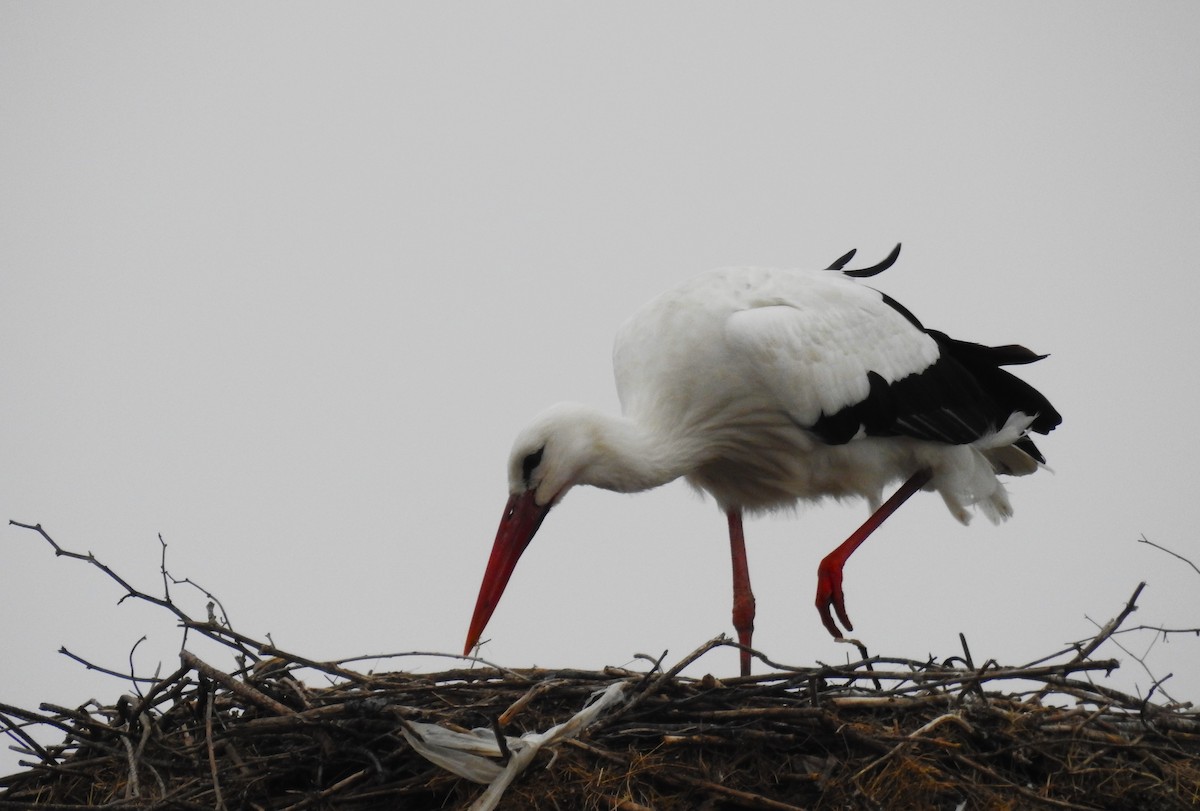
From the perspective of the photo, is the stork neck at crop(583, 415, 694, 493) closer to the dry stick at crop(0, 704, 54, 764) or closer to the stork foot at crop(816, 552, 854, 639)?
the stork foot at crop(816, 552, 854, 639)

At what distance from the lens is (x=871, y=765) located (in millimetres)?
3518

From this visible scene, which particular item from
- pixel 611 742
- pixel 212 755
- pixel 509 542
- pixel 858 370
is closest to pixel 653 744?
pixel 611 742

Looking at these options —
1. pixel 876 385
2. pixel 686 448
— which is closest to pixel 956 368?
pixel 876 385

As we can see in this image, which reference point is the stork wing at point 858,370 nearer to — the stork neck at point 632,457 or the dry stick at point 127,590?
the stork neck at point 632,457

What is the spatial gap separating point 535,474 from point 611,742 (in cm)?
148

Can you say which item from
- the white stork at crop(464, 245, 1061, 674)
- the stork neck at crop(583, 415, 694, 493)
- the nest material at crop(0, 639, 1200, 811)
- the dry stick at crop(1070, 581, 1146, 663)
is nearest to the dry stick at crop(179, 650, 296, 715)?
the nest material at crop(0, 639, 1200, 811)

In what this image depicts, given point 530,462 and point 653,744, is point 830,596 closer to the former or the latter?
point 530,462

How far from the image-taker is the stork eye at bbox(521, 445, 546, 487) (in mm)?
4926

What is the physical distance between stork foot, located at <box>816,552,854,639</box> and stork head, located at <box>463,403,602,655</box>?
4.02 feet

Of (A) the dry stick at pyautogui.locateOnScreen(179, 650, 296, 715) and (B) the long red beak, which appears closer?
(A) the dry stick at pyautogui.locateOnScreen(179, 650, 296, 715)

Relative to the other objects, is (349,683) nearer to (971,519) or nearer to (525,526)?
(525,526)

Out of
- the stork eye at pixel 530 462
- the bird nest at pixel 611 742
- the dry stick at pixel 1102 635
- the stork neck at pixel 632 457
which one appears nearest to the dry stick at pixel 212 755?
the bird nest at pixel 611 742

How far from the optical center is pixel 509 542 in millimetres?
4980

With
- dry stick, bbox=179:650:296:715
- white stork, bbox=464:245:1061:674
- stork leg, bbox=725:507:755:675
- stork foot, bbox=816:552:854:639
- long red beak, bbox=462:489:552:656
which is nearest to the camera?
dry stick, bbox=179:650:296:715
